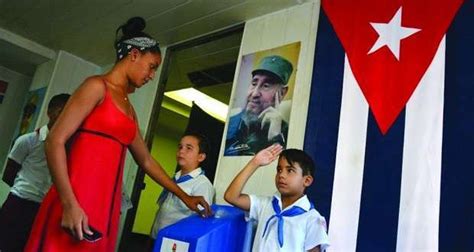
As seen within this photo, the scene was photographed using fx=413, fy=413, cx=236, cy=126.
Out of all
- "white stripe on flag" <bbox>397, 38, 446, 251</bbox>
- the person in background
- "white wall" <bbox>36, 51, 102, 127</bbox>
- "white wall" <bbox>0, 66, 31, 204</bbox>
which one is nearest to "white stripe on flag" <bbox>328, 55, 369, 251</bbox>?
"white stripe on flag" <bbox>397, 38, 446, 251</bbox>

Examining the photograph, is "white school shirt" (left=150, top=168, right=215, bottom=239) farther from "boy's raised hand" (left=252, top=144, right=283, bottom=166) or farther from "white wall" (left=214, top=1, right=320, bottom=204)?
"boy's raised hand" (left=252, top=144, right=283, bottom=166)

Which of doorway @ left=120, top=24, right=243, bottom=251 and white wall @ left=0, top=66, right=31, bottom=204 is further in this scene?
white wall @ left=0, top=66, right=31, bottom=204

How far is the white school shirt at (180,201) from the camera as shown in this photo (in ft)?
6.98

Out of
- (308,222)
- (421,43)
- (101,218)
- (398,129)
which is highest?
(421,43)

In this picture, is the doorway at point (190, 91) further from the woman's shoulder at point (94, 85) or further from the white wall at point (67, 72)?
the woman's shoulder at point (94, 85)

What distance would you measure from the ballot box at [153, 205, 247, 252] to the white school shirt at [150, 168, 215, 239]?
1.87 ft

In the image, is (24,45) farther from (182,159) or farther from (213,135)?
(182,159)

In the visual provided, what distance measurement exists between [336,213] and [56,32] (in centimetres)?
310

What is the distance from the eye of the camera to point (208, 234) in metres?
1.41

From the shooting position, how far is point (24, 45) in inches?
161

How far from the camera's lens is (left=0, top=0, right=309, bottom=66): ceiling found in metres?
2.83

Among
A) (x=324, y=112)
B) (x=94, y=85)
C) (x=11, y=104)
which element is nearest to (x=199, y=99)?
(x=11, y=104)

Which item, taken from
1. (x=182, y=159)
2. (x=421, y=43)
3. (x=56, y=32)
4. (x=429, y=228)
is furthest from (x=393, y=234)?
(x=56, y=32)

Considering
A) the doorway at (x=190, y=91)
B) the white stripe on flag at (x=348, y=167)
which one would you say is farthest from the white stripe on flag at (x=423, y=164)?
the doorway at (x=190, y=91)
